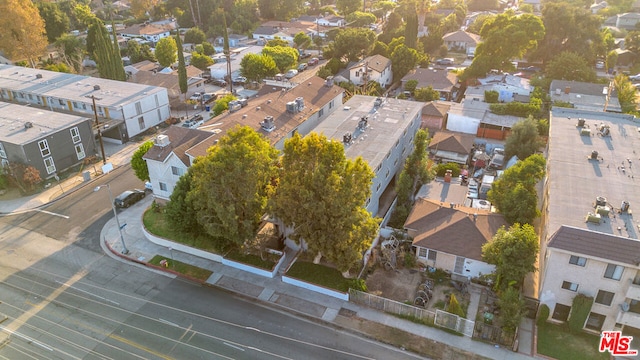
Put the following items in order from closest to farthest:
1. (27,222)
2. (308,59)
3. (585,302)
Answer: (585,302)
(27,222)
(308,59)

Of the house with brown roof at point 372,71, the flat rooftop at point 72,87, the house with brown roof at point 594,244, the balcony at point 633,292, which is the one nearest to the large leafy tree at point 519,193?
the house with brown roof at point 594,244

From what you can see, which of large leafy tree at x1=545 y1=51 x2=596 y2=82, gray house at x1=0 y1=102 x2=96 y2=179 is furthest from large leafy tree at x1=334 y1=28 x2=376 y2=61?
gray house at x1=0 y1=102 x2=96 y2=179

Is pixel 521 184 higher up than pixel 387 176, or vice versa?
pixel 521 184

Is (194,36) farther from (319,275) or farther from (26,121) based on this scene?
(319,275)

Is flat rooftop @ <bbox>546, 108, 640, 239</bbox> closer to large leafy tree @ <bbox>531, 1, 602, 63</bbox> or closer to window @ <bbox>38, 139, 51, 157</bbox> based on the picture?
large leafy tree @ <bbox>531, 1, 602, 63</bbox>

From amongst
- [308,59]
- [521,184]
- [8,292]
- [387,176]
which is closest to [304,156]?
[387,176]

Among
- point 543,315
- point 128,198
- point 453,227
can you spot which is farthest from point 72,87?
point 543,315

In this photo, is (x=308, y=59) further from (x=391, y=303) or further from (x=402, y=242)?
(x=391, y=303)
